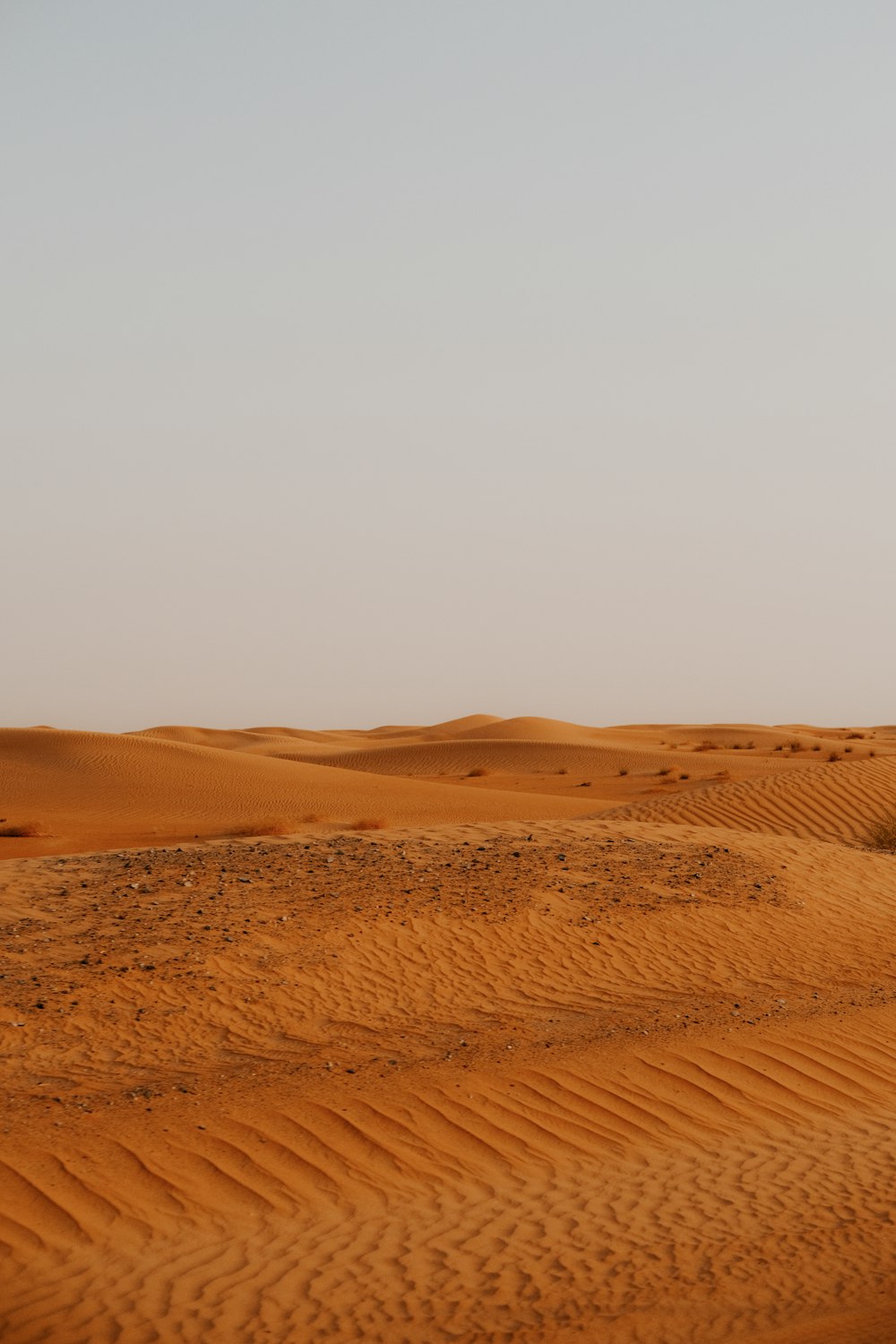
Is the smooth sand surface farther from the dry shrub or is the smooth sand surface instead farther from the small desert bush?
the dry shrub

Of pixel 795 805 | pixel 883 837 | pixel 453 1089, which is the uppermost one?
pixel 795 805

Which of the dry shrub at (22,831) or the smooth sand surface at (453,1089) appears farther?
the dry shrub at (22,831)

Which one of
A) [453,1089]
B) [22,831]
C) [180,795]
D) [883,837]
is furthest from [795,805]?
[453,1089]

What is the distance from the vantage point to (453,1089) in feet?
25.3

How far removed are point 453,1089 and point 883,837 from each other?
1327cm

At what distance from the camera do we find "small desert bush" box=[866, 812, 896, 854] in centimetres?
1884

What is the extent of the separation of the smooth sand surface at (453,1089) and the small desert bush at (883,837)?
13.0ft

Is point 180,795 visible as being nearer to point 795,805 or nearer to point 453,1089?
point 795,805

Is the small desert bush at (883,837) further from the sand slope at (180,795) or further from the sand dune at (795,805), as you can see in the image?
the sand slope at (180,795)

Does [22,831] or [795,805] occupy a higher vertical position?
[795,805]

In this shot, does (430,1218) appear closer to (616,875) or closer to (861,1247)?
(861,1247)

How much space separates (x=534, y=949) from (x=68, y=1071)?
4257 millimetres

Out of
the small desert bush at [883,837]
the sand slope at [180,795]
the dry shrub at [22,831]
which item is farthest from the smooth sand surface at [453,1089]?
the sand slope at [180,795]

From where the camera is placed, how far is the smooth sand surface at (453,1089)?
538cm
